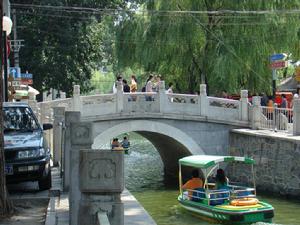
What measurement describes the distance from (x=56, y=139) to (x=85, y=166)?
9.95 meters

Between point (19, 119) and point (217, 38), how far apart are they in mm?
16844

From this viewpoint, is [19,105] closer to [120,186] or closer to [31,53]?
[120,186]

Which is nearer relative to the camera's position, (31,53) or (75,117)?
(75,117)

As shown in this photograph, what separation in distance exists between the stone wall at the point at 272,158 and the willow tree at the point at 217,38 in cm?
414

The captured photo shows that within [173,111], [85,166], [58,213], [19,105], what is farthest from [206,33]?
[85,166]

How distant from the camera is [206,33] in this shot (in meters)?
27.2

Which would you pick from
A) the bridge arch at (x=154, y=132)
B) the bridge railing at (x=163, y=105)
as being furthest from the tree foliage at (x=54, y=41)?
the bridge railing at (x=163, y=105)

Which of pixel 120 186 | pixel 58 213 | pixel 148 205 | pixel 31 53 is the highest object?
pixel 31 53

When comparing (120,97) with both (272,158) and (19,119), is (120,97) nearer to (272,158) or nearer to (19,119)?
(272,158)

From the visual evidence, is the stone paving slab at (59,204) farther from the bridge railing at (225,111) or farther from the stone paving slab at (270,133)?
the bridge railing at (225,111)

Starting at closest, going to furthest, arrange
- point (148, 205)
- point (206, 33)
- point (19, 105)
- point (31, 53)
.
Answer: point (19, 105), point (148, 205), point (206, 33), point (31, 53)

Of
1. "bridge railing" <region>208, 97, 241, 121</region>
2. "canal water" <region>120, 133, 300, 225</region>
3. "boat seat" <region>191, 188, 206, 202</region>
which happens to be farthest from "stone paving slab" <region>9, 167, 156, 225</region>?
"bridge railing" <region>208, 97, 241, 121</region>

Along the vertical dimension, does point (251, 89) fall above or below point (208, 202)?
above

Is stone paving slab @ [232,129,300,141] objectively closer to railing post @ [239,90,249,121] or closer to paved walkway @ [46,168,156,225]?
railing post @ [239,90,249,121]
